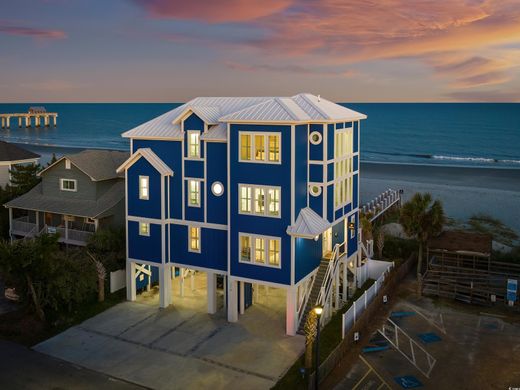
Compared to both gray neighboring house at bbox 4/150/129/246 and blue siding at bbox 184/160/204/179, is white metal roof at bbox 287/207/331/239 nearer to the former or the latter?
blue siding at bbox 184/160/204/179

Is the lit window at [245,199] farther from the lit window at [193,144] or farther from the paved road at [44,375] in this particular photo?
the paved road at [44,375]

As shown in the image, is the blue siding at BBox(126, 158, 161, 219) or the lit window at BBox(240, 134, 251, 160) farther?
the blue siding at BBox(126, 158, 161, 219)

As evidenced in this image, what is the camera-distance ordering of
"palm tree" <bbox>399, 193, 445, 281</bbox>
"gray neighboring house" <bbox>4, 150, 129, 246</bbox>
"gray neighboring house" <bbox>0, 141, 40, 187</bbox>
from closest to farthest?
1. "palm tree" <bbox>399, 193, 445, 281</bbox>
2. "gray neighboring house" <bbox>4, 150, 129, 246</bbox>
3. "gray neighboring house" <bbox>0, 141, 40, 187</bbox>

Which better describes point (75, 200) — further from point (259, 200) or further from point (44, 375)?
point (44, 375)

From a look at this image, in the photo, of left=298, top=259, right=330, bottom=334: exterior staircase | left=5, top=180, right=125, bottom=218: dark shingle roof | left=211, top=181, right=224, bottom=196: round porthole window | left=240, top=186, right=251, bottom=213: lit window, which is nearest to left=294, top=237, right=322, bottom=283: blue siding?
left=298, top=259, right=330, bottom=334: exterior staircase

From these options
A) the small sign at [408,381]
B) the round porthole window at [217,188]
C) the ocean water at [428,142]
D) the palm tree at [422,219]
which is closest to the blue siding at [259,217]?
the round porthole window at [217,188]

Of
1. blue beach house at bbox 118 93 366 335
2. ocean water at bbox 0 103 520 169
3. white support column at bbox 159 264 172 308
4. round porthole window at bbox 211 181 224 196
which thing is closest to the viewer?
blue beach house at bbox 118 93 366 335
